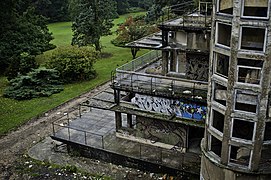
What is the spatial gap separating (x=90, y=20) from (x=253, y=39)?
33.2m

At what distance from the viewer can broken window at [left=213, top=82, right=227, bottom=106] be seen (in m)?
15.7

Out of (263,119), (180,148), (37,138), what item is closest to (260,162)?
(263,119)

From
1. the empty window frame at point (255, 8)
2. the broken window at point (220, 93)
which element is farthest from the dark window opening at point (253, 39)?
the broken window at point (220, 93)

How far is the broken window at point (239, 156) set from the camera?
51.4ft

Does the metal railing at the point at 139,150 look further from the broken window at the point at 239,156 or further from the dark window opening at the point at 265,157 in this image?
the dark window opening at the point at 265,157

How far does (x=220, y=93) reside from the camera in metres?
15.8

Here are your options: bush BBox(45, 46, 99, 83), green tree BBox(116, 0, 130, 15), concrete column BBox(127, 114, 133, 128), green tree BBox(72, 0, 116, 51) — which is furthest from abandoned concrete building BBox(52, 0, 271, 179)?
green tree BBox(116, 0, 130, 15)

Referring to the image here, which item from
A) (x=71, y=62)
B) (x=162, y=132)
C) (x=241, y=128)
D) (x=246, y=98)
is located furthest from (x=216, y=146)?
(x=71, y=62)

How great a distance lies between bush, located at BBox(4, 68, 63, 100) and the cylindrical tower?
23.4 m

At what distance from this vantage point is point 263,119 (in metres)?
14.2

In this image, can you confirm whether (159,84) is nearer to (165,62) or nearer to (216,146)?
(165,62)

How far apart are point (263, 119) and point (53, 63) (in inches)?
1140

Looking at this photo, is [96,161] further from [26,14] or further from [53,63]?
[26,14]

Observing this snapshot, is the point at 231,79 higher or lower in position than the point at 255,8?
lower
